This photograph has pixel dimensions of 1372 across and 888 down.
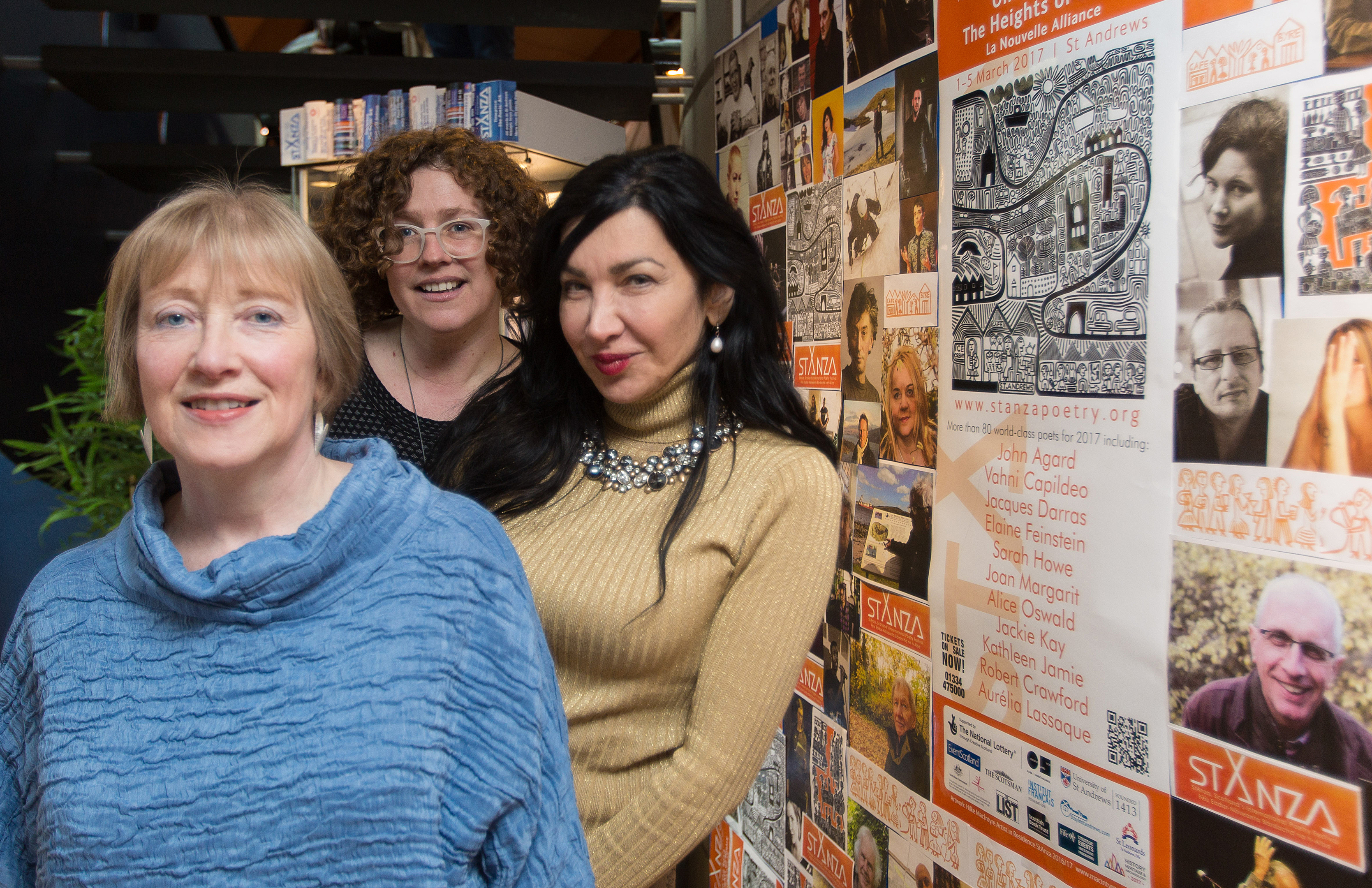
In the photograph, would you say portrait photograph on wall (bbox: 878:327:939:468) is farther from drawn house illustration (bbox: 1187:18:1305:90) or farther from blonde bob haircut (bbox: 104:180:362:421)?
blonde bob haircut (bbox: 104:180:362:421)

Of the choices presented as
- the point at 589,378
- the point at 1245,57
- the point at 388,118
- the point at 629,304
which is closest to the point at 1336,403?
the point at 1245,57

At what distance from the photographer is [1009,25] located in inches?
61.6

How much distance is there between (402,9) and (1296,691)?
9.73ft

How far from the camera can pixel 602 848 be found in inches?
50.6

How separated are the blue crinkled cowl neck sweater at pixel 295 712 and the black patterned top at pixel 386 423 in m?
0.65

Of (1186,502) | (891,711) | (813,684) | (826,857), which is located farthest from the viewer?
(813,684)

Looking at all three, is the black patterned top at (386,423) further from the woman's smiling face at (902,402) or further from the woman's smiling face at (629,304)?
the woman's smiling face at (902,402)

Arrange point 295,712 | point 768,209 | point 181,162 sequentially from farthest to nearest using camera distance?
point 181,162
point 768,209
point 295,712

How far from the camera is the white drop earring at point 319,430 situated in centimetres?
105

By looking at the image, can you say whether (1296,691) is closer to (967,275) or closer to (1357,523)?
(1357,523)

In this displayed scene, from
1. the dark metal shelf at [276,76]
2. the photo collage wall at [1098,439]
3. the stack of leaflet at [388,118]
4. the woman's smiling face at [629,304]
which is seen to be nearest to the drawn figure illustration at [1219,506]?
the photo collage wall at [1098,439]

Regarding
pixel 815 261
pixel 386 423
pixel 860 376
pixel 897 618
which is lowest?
pixel 897 618

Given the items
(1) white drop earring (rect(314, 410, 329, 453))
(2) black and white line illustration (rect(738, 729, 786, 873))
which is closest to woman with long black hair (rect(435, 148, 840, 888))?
(1) white drop earring (rect(314, 410, 329, 453))

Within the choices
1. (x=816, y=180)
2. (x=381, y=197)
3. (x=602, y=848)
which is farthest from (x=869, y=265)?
(x=602, y=848)
